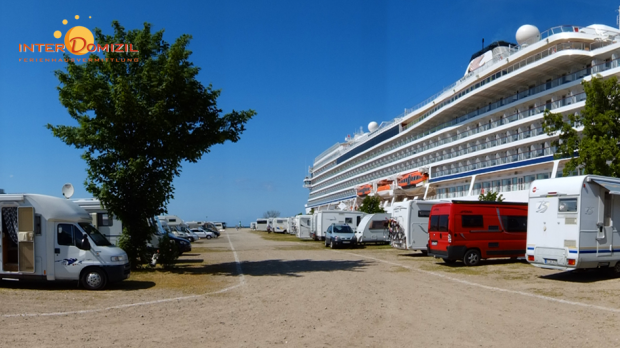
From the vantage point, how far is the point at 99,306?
32.3 feet

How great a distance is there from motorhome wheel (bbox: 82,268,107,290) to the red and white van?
1162cm

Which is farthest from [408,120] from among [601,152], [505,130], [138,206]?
[138,206]

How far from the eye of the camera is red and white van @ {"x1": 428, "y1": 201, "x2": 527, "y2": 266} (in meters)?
17.8

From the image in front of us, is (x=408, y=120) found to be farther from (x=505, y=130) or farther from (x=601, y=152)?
(x=601, y=152)

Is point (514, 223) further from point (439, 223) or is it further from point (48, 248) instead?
point (48, 248)

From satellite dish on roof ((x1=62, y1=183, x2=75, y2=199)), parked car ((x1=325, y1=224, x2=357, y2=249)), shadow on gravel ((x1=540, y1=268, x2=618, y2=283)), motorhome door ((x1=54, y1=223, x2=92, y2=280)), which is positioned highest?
satellite dish on roof ((x1=62, y1=183, x2=75, y2=199))

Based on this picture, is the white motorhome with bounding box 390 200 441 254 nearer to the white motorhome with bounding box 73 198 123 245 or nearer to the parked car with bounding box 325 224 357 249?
the parked car with bounding box 325 224 357 249

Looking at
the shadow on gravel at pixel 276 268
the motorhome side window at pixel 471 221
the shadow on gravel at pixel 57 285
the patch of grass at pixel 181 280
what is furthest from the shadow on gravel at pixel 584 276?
the shadow on gravel at pixel 57 285

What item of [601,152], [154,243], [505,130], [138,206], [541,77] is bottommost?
[154,243]

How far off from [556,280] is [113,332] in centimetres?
1175

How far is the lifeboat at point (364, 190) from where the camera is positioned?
7331 cm

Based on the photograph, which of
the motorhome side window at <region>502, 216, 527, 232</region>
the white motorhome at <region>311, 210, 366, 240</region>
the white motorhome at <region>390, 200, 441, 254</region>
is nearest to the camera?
the motorhome side window at <region>502, 216, 527, 232</region>

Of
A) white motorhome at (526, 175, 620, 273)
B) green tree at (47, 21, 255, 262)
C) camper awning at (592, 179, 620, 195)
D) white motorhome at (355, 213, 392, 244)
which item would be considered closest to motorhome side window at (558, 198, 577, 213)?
white motorhome at (526, 175, 620, 273)

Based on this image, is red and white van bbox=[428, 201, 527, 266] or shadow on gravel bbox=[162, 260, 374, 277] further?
red and white van bbox=[428, 201, 527, 266]
